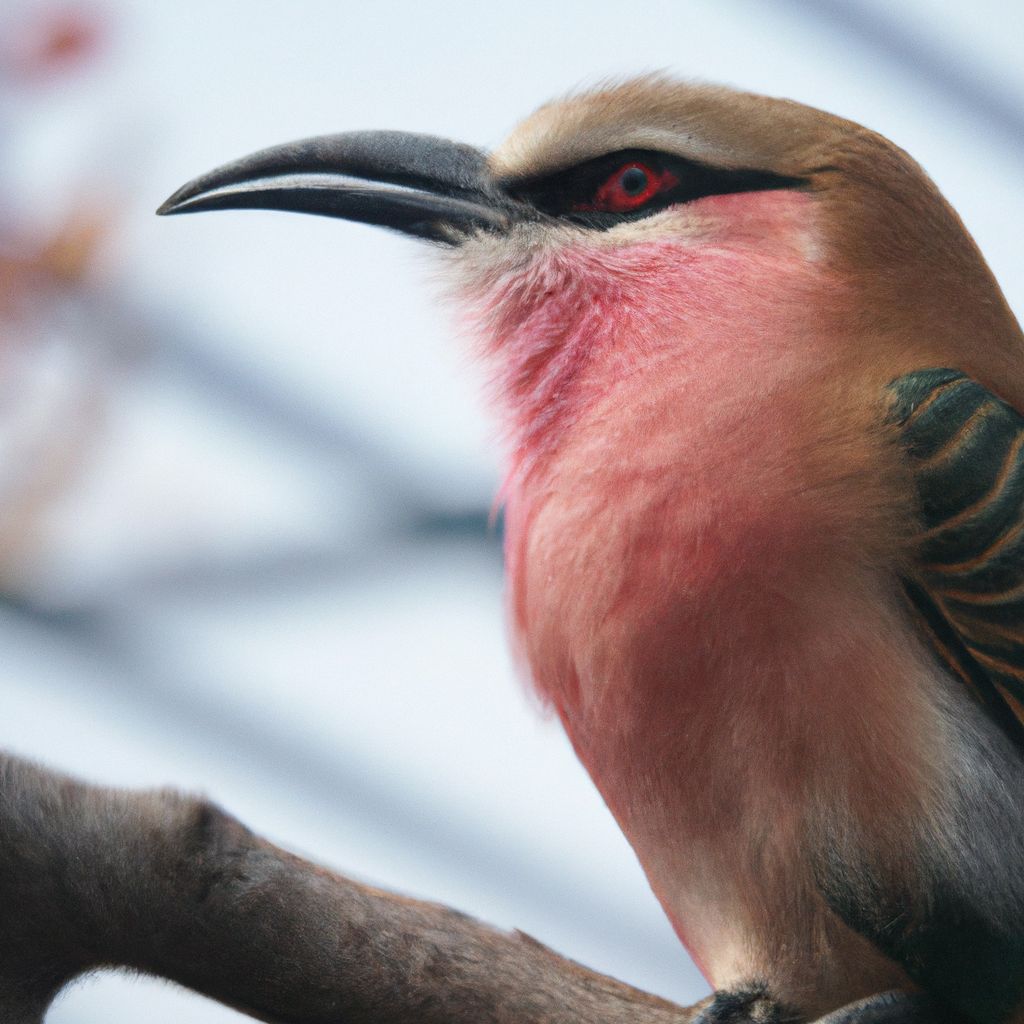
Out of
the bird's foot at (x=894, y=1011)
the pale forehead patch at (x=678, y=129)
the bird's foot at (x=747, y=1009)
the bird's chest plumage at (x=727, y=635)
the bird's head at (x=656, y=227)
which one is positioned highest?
the pale forehead patch at (x=678, y=129)

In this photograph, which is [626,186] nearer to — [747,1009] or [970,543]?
[970,543]

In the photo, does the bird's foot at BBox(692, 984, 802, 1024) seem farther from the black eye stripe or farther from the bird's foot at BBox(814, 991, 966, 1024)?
the black eye stripe

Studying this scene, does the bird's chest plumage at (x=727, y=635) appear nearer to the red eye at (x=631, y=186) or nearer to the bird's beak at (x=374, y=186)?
the red eye at (x=631, y=186)

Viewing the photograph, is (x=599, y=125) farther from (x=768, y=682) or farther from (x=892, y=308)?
(x=768, y=682)

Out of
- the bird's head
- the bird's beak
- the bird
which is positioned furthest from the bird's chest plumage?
the bird's beak

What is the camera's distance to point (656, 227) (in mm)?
3371

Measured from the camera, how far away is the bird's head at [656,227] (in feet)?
10.3

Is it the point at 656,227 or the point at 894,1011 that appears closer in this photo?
the point at 894,1011

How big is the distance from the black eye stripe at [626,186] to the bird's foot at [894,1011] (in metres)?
1.74

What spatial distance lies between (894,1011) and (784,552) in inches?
36.9

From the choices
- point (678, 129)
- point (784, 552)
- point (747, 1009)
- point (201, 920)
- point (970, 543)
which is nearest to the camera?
point (201, 920)

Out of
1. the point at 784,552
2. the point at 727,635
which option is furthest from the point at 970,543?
the point at 727,635

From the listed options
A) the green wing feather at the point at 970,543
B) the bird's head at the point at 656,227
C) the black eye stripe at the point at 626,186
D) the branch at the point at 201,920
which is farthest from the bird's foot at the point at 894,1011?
the black eye stripe at the point at 626,186

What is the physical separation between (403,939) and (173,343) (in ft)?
11.1
